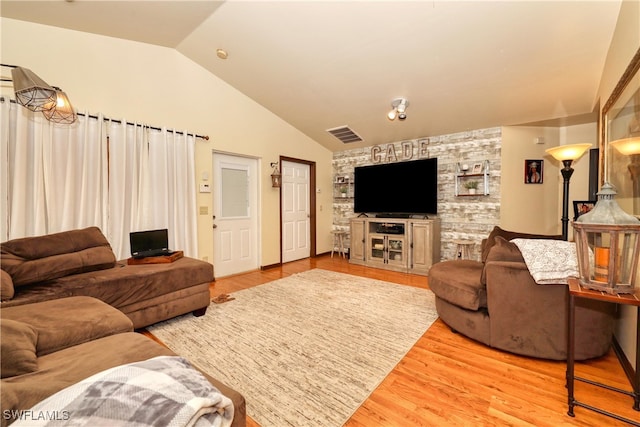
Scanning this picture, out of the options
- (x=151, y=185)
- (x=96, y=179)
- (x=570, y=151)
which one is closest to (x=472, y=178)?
(x=570, y=151)

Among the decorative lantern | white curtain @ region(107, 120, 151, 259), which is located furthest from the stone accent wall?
white curtain @ region(107, 120, 151, 259)

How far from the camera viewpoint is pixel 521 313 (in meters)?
1.98

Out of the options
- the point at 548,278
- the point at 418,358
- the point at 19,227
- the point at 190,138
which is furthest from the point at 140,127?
the point at 548,278

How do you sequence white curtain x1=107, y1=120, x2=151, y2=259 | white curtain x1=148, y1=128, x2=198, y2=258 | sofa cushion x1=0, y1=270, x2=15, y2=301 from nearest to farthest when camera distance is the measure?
sofa cushion x1=0, y1=270, x2=15, y2=301
white curtain x1=107, y1=120, x2=151, y2=259
white curtain x1=148, y1=128, x2=198, y2=258

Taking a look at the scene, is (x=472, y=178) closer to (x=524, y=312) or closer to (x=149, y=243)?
(x=524, y=312)

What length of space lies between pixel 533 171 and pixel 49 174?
636cm

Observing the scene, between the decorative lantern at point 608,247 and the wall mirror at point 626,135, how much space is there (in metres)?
0.51

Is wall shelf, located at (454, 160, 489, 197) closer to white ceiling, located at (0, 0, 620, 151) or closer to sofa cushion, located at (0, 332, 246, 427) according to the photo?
white ceiling, located at (0, 0, 620, 151)

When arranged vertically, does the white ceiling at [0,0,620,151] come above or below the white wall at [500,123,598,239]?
above

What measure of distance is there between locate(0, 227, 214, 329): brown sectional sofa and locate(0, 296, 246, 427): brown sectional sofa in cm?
24

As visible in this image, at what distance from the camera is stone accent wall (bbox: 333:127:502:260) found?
4141 mm

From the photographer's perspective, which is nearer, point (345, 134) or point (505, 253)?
point (505, 253)

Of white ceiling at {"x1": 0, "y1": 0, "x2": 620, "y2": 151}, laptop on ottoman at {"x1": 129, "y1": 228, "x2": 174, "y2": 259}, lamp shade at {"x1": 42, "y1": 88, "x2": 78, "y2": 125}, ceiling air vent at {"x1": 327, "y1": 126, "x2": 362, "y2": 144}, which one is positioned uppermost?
white ceiling at {"x1": 0, "y1": 0, "x2": 620, "y2": 151}

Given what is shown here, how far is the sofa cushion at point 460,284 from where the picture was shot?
217 cm
